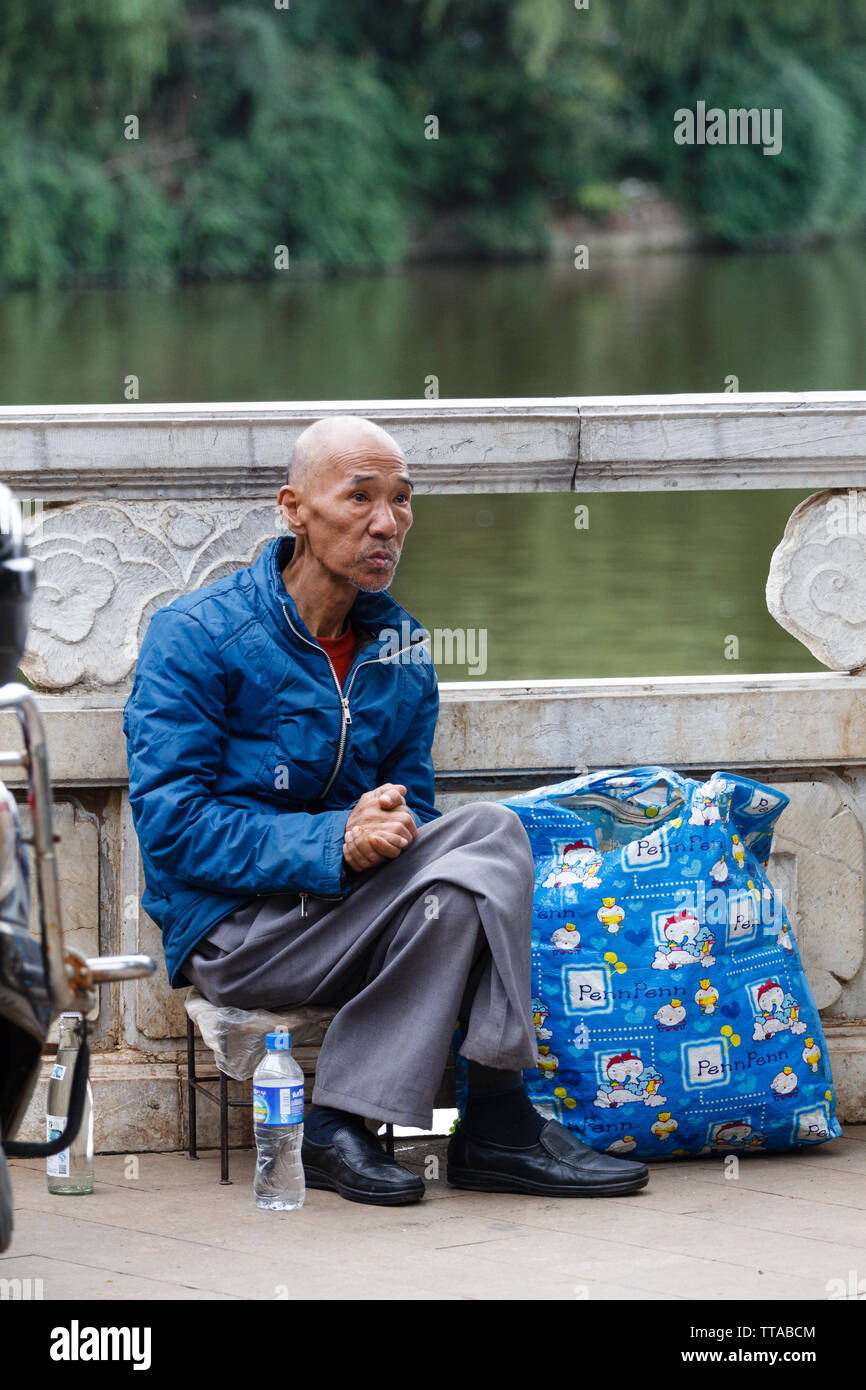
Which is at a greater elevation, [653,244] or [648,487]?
[653,244]

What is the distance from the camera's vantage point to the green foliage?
1217 inches

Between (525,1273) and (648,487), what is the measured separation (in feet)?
5.23

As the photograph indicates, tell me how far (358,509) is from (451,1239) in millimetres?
1247

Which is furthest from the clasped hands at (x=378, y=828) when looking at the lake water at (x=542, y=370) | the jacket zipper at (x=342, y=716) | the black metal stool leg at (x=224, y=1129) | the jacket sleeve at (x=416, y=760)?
the lake water at (x=542, y=370)

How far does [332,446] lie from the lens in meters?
3.85

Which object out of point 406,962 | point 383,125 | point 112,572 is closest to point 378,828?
point 406,962

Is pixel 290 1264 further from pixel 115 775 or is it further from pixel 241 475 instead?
pixel 241 475

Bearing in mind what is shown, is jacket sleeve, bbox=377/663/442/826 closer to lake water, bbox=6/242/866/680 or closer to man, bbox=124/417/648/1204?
man, bbox=124/417/648/1204

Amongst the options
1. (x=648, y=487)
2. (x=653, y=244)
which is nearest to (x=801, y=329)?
(x=653, y=244)

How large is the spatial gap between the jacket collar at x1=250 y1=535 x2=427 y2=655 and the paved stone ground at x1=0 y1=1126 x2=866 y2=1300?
0.97 m

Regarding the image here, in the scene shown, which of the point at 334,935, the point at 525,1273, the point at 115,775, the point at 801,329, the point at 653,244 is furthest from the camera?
the point at 653,244

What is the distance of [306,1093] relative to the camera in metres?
4.24

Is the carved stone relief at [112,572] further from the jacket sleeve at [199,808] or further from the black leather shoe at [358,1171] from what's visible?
the black leather shoe at [358,1171]

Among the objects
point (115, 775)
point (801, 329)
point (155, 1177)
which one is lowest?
point (155, 1177)
